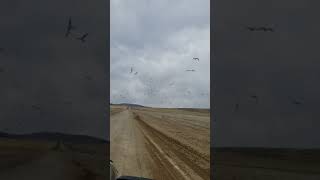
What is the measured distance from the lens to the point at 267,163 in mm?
5418

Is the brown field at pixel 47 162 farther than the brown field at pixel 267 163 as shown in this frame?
Yes

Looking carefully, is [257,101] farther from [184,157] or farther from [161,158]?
[184,157]

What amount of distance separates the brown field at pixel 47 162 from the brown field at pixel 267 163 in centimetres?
203

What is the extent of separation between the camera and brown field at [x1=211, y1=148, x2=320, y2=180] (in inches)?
203

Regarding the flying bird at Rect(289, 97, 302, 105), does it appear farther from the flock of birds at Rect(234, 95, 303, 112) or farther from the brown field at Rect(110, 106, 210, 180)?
the brown field at Rect(110, 106, 210, 180)

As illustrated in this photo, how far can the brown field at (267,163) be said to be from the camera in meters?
5.17

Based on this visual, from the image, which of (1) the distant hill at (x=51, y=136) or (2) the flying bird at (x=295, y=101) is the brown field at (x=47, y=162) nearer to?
(1) the distant hill at (x=51, y=136)

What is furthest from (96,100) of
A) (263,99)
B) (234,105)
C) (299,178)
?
(299,178)

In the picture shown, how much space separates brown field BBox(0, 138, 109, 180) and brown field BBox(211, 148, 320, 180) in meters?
2.03

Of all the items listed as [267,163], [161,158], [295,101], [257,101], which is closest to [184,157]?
[161,158]

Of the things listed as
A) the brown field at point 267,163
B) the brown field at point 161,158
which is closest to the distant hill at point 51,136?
the brown field at point 267,163

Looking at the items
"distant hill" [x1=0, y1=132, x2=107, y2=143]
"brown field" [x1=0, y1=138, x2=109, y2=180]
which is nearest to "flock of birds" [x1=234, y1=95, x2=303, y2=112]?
"brown field" [x1=0, y1=138, x2=109, y2=180]

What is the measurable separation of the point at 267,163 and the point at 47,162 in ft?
11.6

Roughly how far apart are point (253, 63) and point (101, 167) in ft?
9.91
